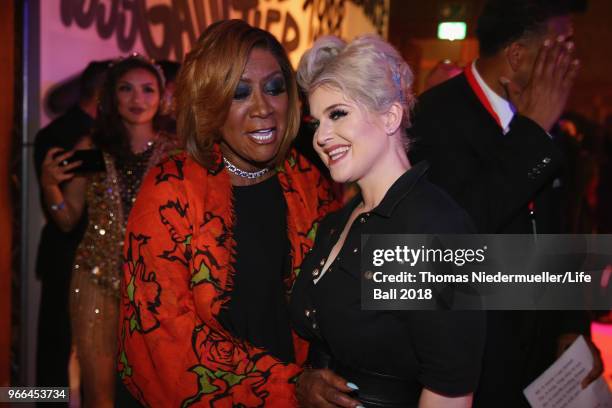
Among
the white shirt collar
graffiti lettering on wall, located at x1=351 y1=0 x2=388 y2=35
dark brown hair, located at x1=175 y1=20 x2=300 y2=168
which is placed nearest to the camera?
dark brown hair, located at x1=175 y1=20 x2=300 y2=168

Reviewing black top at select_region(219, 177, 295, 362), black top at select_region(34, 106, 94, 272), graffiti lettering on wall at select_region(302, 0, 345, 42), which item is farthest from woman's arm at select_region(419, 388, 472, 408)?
graffiti lettering on wall at select_region(302, 0, 345, 42)

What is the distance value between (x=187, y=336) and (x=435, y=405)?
651mm

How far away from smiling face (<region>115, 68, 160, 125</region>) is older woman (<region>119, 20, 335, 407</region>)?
1382 mm

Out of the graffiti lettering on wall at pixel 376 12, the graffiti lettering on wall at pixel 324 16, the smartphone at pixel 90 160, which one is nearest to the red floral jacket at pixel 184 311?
the smartphone at pixel 90 160

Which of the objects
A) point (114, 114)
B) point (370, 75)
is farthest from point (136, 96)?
point (370, 75)

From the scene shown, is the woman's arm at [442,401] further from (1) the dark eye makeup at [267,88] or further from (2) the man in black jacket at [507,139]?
(1) the dark eye makeup at [267,88]

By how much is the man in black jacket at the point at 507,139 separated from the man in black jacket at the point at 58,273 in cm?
208

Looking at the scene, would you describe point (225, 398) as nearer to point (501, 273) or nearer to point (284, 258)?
point (284, 258)

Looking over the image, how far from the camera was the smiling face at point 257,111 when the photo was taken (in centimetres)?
187

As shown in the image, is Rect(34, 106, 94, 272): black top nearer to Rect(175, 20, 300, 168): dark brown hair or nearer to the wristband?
the wristband

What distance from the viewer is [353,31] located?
14.8 feet

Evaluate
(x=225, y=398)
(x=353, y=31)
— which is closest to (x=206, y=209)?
(x=225, y=398)

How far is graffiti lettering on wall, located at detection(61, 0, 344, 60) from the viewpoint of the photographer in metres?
3.54

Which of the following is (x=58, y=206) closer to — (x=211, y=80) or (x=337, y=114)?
(x=211, y=80)
